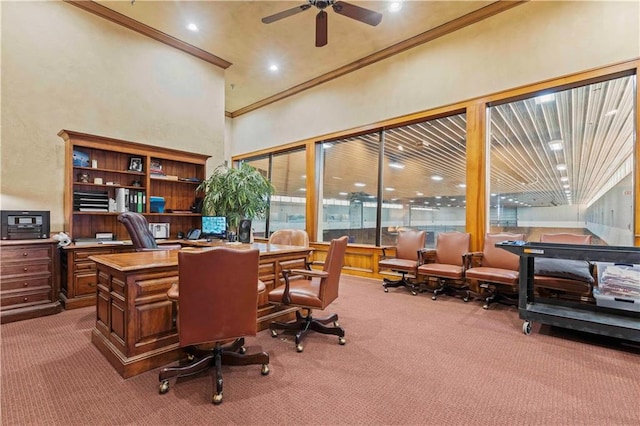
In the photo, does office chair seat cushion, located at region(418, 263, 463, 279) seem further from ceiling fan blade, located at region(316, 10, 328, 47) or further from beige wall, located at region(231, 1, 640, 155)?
ceiling fan blade, located at region(316, 10, 328, 47)

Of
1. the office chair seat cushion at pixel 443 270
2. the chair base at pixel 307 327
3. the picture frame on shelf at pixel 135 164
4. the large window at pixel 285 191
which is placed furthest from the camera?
the large window at pixel 285 191

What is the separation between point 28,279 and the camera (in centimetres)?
354

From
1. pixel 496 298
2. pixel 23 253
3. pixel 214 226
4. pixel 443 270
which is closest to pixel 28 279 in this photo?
pixel 23 253

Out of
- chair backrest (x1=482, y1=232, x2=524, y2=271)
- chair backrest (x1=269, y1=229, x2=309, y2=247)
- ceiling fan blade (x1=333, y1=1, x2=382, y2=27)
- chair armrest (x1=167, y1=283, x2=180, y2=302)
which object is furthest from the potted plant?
chair backrest (x1=482, y1=232, x2=524, y2=271)

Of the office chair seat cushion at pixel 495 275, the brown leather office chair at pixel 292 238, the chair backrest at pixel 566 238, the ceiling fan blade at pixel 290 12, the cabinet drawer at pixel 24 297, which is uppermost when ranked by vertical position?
the ceiling fan blade at pixel 290 12

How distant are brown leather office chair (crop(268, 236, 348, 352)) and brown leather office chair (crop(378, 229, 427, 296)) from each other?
2.08m

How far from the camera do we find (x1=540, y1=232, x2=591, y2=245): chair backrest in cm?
370

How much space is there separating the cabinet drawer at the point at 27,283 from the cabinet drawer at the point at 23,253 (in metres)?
0.24

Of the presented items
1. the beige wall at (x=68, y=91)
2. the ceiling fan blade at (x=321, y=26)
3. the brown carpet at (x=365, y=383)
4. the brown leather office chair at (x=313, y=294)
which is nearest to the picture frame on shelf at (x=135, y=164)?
the beige wall at (x=68, y=91)

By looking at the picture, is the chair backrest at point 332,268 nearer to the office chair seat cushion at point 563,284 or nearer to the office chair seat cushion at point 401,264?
the office chair seat cushion at point 401,264

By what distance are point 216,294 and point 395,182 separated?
15.0 ft

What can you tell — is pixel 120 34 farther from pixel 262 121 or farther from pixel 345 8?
pixel 345 8

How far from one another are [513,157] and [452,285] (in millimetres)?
2226

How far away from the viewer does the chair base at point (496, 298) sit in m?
3.90
